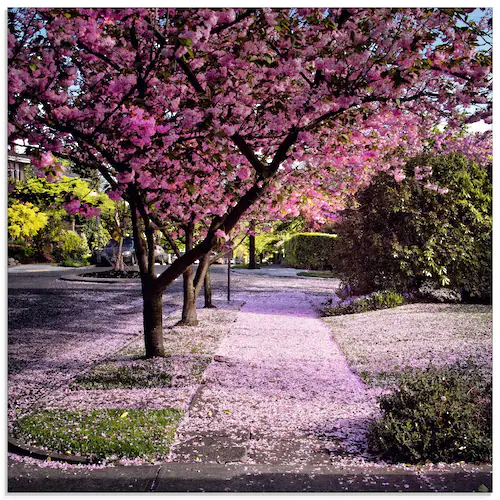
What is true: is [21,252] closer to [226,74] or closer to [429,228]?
[429,228]

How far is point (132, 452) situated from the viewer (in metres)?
4.91

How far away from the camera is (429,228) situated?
14.4 meters

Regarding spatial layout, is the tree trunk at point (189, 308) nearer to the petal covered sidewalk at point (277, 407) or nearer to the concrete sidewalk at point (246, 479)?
the petal covered sidewalk at point (277, 407)

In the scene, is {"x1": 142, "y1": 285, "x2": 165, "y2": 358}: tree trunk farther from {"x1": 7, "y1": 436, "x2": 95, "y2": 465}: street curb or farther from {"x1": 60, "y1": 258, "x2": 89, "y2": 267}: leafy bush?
{"x1": 60, "y1": 258, "x2": 89, "y2": 267}: leafy bush

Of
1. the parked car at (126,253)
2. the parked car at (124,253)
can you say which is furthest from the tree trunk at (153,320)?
the parked car at (126,253)

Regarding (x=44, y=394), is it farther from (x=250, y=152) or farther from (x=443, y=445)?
(x=443, y=445)

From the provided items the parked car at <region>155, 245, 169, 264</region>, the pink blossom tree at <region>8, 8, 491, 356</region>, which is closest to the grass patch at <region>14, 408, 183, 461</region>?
the pink blossom tree at <region>8, 8, 491, 356</region>

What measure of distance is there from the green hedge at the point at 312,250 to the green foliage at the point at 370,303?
56.9 feet

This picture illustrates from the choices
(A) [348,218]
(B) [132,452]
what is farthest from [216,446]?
(A) [348,218]

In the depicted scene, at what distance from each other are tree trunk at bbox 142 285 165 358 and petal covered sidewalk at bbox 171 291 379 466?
861 millimetres

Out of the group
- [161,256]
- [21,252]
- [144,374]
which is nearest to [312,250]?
[161,256]

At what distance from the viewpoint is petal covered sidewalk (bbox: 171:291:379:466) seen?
16.5 feet

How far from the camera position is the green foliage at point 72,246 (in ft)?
121
